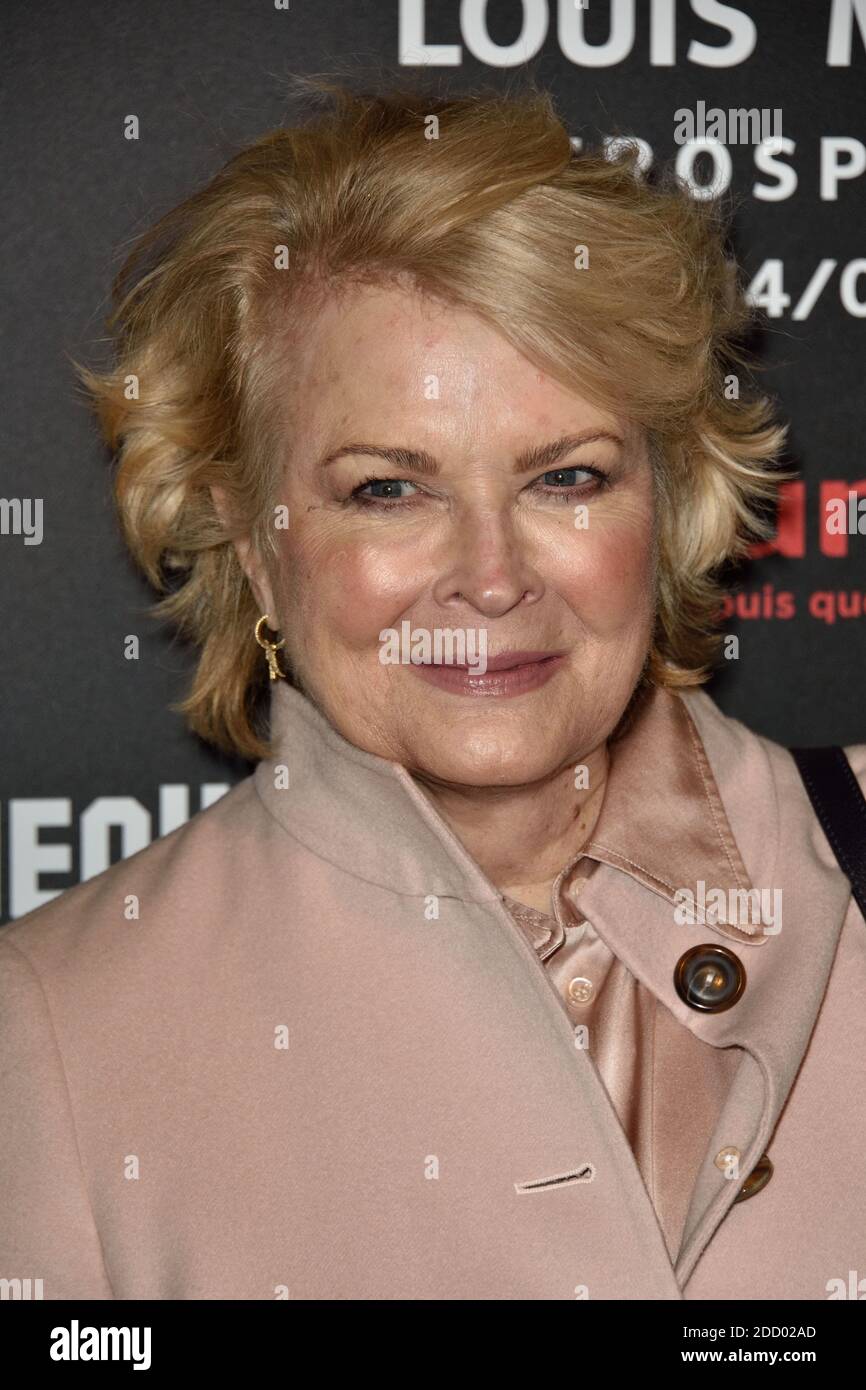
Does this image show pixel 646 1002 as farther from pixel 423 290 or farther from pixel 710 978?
pixel 423 290

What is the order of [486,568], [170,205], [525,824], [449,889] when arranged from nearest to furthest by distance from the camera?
[486,568], [449,889], [525,824], [170,205]

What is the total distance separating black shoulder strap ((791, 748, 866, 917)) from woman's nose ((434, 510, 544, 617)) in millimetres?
464

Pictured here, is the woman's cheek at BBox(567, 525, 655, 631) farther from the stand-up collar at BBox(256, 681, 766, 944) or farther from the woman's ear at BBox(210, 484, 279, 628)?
the woman's ear at BBox(210, 484, 279, 628)

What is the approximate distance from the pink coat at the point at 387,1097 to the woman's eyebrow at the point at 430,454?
33 cm

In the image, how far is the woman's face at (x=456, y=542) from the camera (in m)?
1.57

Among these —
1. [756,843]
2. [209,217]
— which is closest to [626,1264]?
[756,843]

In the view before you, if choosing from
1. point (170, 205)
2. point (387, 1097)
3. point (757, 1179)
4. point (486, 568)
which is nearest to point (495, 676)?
point (486, 568)

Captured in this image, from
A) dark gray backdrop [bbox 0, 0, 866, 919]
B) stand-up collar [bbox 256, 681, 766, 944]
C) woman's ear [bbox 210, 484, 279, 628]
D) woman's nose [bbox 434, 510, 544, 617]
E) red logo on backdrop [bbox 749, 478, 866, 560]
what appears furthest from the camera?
red logo on backdrop [bbox 749, 478, 866, 560]

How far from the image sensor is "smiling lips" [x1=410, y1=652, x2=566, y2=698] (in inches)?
63.9

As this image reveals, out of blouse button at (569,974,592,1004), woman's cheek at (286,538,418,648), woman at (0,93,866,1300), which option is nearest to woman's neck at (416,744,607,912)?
woman at (0,93,866,1300)

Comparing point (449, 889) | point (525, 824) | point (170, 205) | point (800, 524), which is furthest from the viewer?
point (800, 524)

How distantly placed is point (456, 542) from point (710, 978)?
0.53 m

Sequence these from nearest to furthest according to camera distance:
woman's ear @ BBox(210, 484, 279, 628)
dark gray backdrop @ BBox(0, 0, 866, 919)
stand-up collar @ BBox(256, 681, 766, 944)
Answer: stand-up collar @ BBox(256, 681, 766, 944) < woman's ear @ BBox(210, 484, 279, 628) < dark gray backdrop @ BBox(0, 0, 866, 919)

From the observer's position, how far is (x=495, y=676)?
1.63 meters
